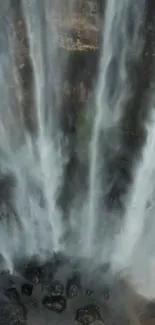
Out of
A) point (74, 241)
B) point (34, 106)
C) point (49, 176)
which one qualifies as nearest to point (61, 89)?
point (34, 106)

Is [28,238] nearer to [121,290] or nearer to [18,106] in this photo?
[121,290]

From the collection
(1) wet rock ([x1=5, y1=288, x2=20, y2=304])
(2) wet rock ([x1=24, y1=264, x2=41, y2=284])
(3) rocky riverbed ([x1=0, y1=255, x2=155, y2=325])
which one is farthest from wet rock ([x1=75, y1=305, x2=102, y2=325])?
(1) wet rock ([x1=5, y1=288, x2=20, y2=304])

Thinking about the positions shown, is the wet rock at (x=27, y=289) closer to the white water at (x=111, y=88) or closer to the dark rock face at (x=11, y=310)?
the dark rock face at (x=11, y=310)

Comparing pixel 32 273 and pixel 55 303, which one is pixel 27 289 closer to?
pixel 32 273

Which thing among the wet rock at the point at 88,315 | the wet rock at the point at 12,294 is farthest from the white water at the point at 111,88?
the wet rock at the point at 12,294

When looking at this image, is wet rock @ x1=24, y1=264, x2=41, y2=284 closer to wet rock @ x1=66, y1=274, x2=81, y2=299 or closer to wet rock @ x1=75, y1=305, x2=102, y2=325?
wet rock @ x1=66, y1=274, x2=81, y2=299

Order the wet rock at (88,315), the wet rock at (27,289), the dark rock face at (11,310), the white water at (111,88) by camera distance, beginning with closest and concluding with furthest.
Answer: the white water at (111,88) < the dark rock face at (11,310) < the wet rock at (88,315) < the wet rock at (27,289)

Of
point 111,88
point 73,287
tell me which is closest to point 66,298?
point 73,287
